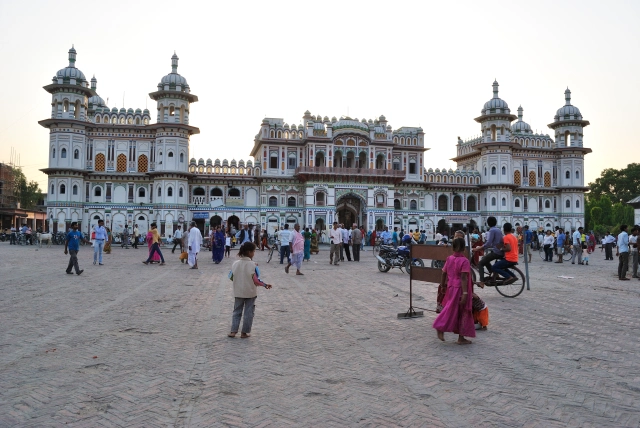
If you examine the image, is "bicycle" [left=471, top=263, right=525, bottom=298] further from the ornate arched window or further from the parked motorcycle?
the ornate arched window

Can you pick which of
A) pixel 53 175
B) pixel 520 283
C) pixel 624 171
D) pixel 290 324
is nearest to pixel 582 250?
pixel 520 283

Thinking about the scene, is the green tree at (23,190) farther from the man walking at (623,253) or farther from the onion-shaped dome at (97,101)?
the man walking at (623,253)

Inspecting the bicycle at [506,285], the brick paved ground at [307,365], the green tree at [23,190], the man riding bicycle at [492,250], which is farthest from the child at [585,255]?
the green tree at [23,190]

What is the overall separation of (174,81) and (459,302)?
4395cm

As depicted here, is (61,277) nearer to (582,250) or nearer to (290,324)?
(290,324)

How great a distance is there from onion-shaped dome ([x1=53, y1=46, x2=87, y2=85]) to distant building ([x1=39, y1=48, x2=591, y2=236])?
11 cm

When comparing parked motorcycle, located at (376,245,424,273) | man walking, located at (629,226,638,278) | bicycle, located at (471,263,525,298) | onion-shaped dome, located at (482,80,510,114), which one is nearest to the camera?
bicycle, located at (471,263,525,298)

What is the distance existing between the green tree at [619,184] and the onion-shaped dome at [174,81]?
6033 centimetres

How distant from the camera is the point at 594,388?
4828mm

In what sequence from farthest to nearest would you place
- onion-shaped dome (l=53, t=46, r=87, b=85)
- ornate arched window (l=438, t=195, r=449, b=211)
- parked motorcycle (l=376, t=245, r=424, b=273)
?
ornate arched window (l=438, t=195, r=449, b=211) → onion-shaped dome (l=53, t=46, r=87, b=85) → parked motorcycle (l=376, t=245, r=424, b=273)

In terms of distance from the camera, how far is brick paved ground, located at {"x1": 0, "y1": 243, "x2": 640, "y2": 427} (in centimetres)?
416

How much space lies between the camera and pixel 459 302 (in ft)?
21.6

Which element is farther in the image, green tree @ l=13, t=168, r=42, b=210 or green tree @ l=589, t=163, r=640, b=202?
green tree @ l=589, t=163, r=640, b=202

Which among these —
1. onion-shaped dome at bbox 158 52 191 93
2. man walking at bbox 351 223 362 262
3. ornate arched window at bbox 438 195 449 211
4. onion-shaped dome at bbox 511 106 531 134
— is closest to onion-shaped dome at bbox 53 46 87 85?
onion-shaped dome at bbox 158 52 191 93
